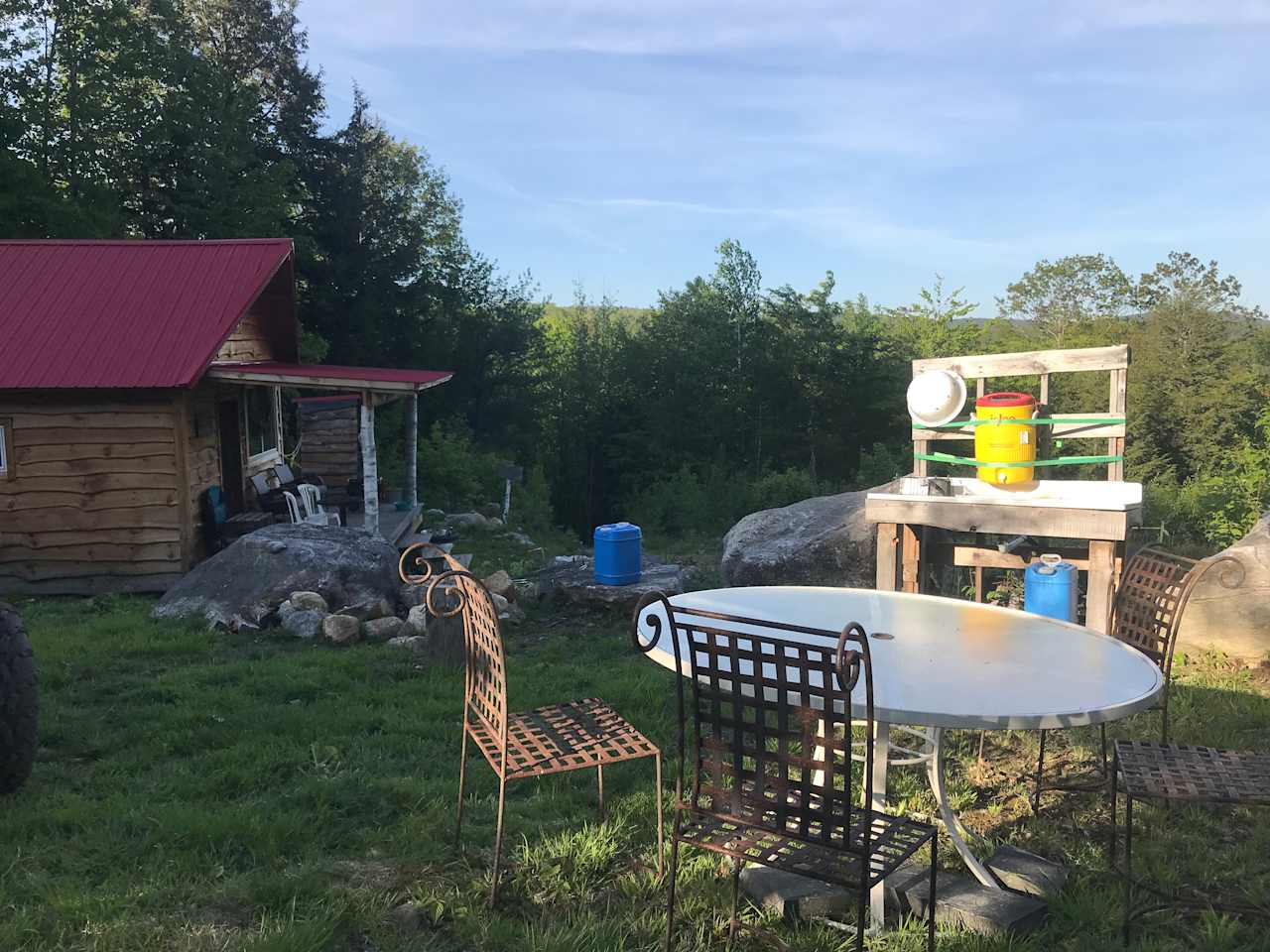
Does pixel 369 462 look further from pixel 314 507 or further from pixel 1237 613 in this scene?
pixel 1237 613

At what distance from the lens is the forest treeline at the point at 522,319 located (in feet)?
67.5

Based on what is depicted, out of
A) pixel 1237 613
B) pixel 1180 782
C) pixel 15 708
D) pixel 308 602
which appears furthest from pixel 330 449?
pixel 1180 782

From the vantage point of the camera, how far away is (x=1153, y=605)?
380cm

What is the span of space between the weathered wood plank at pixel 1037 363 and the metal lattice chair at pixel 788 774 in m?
3.56

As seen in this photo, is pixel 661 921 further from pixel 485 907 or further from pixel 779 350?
pixel 779 350

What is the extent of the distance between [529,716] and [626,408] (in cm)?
2533

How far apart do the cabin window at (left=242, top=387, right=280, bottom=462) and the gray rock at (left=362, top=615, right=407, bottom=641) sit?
606cm

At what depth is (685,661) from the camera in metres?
2.88

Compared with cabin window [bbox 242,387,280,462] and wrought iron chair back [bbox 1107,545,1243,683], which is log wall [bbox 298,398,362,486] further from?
wrought iron chair back [bbox 1107,545,1243,683]

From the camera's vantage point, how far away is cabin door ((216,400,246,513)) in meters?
11.7

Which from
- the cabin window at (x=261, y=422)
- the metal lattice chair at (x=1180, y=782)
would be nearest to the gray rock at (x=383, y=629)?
the metal lattice chair at (x=1180, y=782)

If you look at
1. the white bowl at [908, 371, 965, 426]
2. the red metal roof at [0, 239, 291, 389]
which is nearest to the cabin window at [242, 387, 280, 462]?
the red metal roof at [0, 239, 291, 389]

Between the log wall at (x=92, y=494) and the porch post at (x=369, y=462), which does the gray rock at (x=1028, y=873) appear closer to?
the porch post at (x=369, y=462)

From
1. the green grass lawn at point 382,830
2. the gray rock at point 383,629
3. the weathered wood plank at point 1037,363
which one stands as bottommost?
the gray rock at point 383,629
